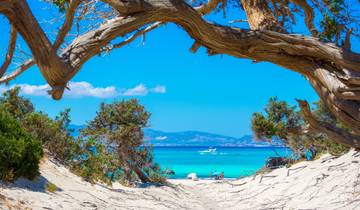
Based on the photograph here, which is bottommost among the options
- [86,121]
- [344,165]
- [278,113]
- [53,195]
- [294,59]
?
[53,195]

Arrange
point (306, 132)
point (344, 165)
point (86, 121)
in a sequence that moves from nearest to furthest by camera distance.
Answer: point (306, 132)
point (344, 165)
point (86, 121)

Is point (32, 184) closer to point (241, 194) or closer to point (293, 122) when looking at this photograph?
point (241, 194)

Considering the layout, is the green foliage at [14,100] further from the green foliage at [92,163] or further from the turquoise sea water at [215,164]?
the turquoise sea water at [215,164]

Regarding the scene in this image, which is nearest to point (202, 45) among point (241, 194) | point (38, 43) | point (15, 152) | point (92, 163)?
point (38, 43)

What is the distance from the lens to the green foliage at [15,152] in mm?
9617

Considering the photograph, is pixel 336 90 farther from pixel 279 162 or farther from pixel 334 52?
pixel 279 162

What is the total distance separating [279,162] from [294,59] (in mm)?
22131

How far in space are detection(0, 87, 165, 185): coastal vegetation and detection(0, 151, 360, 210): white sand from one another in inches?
25.0

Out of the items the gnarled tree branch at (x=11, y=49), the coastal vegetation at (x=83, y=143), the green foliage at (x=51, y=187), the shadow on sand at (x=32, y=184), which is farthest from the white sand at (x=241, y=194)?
the gnarled tree branch at (x=11, y=49)

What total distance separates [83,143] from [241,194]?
19.4 ft

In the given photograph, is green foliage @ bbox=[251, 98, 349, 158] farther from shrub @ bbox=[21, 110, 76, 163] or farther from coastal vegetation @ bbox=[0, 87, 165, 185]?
shrub @ bbox=[21, 110, 76, 163]

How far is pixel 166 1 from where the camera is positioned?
376cm

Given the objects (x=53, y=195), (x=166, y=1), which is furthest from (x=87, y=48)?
(x=53, y=195)

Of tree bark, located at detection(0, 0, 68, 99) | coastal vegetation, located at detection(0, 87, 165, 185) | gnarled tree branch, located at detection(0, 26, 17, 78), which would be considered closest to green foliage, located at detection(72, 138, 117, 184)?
coastal vegetation, located at detection(0, 87, 165, 185)
